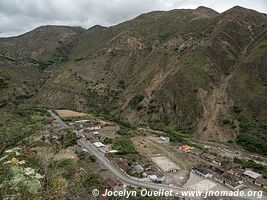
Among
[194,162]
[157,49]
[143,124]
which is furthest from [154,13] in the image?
[194,162]

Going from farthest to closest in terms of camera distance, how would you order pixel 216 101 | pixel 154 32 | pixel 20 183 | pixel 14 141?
pixel 154 32 < pixel 216 101 < pixel 14 141 < pixel 20 183

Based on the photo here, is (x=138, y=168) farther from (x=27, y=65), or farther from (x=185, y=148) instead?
(x=27, y=65)

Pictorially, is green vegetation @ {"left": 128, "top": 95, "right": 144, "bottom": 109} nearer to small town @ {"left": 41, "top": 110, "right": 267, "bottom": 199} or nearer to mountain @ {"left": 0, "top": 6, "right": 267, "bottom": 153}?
mountain @ {"left": 0, "top": 6, "right": 267, "bottom": 153}

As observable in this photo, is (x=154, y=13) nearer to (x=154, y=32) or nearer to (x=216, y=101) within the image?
(x=154, y=32)

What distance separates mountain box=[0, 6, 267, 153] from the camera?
76625 millimetres

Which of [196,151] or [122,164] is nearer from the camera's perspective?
[122,164]

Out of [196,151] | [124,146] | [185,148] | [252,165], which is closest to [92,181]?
[124,146]

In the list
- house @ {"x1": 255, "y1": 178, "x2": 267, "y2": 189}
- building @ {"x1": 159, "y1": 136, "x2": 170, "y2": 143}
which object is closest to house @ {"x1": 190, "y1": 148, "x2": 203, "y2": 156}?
building @ {"x1": 159, "y1": 136, "x2": 170, "y2": 143}

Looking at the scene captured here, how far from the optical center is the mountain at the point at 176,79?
251 ft

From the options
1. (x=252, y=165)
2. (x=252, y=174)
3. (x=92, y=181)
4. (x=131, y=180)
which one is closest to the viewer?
(x=92, y=181)

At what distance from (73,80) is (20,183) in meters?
112

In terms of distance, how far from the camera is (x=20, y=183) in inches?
162

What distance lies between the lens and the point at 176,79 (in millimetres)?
89250

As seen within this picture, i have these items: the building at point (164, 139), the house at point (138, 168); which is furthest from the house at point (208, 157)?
the house at point (138, 168)
